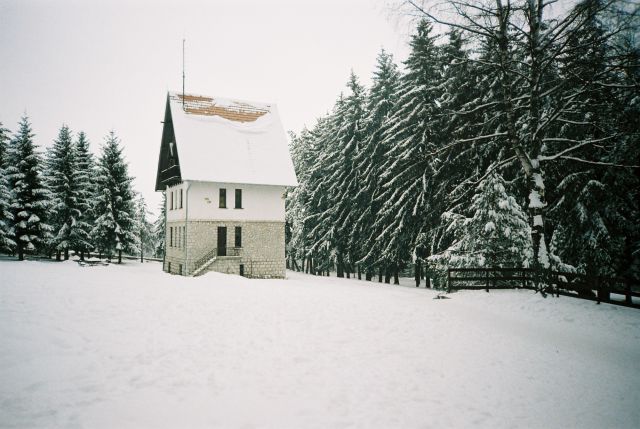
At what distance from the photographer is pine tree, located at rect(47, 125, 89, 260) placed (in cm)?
3488

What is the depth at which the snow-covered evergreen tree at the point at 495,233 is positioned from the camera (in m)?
17.1

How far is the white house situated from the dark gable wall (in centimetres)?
8

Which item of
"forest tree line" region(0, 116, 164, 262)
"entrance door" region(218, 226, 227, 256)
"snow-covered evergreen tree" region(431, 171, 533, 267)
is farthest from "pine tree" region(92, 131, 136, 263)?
"snow-covered evergreen tree" region(431, 171, 533, 267)

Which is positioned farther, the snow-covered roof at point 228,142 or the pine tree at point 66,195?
the pine tree at point 66,195

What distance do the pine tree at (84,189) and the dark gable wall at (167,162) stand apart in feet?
25.9

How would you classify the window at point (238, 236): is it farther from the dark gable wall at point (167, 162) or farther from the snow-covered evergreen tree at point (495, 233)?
the snow-covered evergreen tree at point (495, 233)

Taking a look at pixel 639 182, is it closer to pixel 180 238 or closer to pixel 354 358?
pixel 354 358

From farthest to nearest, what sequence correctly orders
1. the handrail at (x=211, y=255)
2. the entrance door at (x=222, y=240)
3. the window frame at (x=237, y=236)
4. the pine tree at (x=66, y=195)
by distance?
the pine tree at (x=66, y=195)
the window frame at (x=237, y=236)
the entrance door at (x=222, y=240)
the handrail at (x=211, y=255)

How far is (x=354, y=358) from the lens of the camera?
8195 millimetres

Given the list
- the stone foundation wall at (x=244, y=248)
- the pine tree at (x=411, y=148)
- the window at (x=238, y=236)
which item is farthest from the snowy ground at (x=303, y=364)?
the window at (x=238, y=236)

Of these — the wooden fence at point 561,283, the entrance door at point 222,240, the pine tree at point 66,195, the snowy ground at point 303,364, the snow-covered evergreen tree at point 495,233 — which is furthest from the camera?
the pine tree at point 66,195

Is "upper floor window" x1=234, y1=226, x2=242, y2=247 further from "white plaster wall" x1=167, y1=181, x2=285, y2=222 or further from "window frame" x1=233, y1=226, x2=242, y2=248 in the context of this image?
"white plaster wall" x1=167, y1=181, x2=285, y2=222

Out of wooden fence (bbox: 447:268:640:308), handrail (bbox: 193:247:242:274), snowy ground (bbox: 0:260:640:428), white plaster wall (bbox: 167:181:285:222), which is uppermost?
white plaster wall (bbox: 167:181:285:222)

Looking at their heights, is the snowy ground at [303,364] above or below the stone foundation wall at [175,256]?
below
